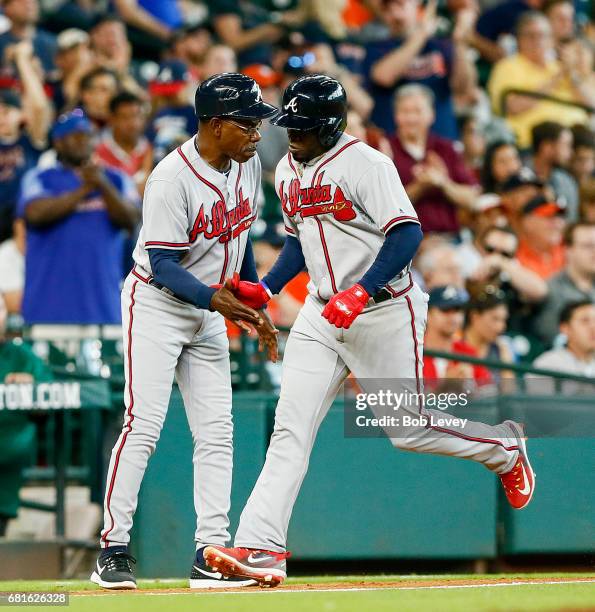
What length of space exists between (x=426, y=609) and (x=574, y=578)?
62.6 inches

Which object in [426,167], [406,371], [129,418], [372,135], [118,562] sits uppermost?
[372,135]

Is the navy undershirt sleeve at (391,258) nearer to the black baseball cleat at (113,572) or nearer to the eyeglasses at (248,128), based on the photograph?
the eyeglasses at (248,128)

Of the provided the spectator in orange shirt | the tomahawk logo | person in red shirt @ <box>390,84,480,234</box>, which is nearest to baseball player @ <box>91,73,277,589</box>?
the tomahawk logo

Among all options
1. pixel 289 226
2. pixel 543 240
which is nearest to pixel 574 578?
pixel 289 226

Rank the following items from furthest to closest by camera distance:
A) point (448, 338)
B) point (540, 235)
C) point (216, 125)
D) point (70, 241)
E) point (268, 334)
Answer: point (540, 235), point (70, 241), point (448, 338), point (216, 125), point (268, 334)

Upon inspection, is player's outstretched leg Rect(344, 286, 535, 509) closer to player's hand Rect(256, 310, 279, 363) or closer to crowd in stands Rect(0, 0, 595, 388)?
player's hand Rect(256, 310, 279, 363)

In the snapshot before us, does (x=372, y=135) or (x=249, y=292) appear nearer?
(x=249, y=292)

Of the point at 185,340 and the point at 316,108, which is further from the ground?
the point at 316,108

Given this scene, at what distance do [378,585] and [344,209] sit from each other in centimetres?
152

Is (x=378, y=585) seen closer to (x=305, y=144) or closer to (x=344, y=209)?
(x=344, y=209)

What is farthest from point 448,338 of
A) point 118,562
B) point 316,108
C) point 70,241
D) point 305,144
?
point 118,562

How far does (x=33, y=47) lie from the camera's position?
9.66 metres

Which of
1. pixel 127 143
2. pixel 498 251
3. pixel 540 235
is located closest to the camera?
pixel 127 143

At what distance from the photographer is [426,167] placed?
30.0ft
